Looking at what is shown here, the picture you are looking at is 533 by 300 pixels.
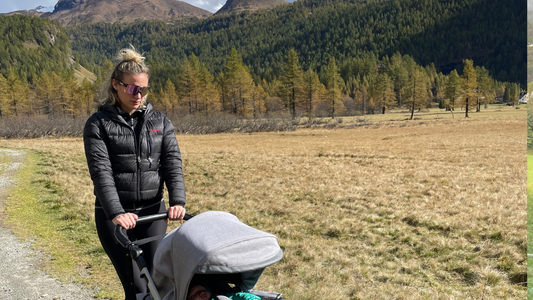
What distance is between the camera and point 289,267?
5777 millimetres

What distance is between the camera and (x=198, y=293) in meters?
2.24

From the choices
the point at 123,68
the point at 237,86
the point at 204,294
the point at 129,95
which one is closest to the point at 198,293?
the point at 204,294

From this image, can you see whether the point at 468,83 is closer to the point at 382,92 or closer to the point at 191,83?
the point at 382,92

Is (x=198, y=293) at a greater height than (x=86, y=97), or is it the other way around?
(x=86, y=97)

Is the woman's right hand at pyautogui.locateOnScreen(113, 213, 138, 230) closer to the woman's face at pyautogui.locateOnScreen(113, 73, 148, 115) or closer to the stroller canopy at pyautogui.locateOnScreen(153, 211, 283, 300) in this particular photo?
the stroller canopy at pyautogui.locateOnScreen(153, 211, 283, 300)

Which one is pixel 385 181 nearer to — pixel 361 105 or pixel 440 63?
pixel 361 105

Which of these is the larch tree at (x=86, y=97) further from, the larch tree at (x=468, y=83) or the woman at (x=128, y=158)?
the woman at (x=128, y=158)

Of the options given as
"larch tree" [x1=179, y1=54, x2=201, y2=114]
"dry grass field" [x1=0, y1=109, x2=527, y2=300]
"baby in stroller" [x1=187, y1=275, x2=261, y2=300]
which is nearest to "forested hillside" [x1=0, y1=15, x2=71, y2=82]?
"larch tree" [x1=179, y1=54, x2=201, y2=114]

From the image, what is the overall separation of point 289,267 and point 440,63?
221m

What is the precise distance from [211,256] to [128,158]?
1147 mm

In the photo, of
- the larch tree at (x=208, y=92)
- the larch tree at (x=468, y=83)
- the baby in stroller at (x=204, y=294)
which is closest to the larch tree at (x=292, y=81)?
the larch tree at (x=208, y=92)

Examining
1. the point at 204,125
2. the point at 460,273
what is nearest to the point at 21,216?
the point at 460,273

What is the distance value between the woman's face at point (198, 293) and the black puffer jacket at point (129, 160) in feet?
2.47

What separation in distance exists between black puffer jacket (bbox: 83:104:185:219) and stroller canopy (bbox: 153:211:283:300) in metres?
0.53
